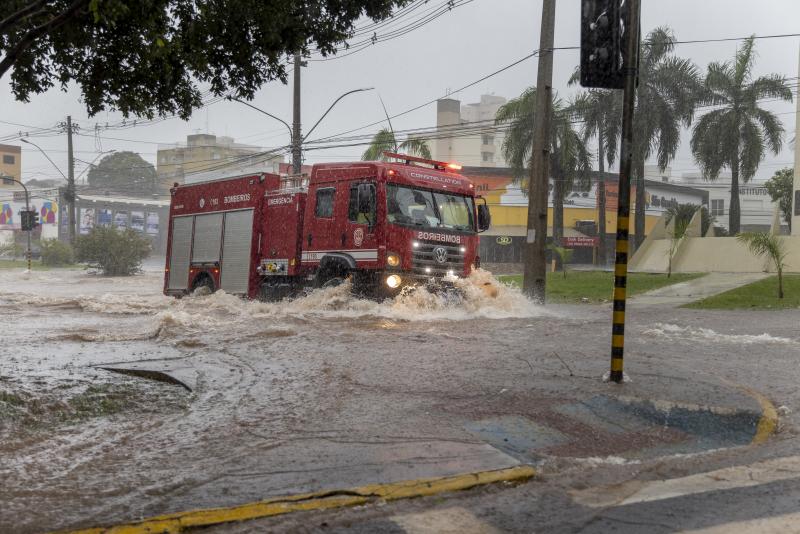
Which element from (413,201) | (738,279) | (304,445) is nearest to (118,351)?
(304,445)

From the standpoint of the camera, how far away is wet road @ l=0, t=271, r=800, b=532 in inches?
187

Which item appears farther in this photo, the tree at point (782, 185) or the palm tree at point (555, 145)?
the tree at point (782, 185)

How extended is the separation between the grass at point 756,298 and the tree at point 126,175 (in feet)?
285

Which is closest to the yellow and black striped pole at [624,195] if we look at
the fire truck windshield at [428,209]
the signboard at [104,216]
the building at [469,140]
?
the fire truck windshield at [428,209]

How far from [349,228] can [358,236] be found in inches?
11.8

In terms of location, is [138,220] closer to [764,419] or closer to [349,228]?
[349,228]

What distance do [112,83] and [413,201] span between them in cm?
723

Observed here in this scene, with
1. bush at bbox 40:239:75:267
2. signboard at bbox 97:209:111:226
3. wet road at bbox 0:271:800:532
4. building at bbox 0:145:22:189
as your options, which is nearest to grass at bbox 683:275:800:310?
wet road at bbox 0:271:800:532

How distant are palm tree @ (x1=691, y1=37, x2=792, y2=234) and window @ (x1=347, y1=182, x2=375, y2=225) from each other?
96.5ft

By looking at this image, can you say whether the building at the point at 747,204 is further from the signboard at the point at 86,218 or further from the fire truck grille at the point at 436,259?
the fire truck grille at the point at 436,259

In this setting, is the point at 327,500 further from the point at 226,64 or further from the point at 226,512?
the point at 226,64

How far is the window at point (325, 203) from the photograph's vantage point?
50.4 feet

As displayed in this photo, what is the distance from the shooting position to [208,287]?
19.1m

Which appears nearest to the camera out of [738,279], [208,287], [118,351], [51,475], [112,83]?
[51,475]
